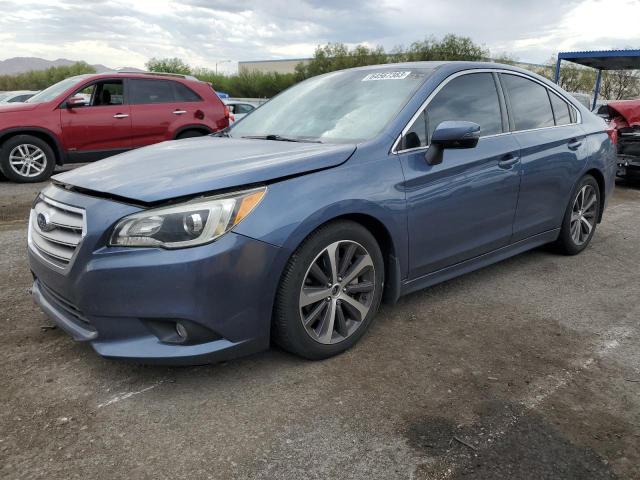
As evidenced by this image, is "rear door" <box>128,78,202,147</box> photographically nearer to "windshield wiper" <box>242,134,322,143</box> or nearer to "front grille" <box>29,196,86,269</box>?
"windshield wiper" <box>242,134,322,143</box>

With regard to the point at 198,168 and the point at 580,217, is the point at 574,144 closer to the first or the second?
the point at 580,217

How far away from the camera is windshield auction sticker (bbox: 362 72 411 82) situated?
3.65 metres

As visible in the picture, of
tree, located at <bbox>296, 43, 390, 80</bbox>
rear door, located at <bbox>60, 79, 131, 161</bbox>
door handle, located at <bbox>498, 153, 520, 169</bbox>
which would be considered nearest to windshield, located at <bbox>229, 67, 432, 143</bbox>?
door handle, located at <bbox>498, 153, 520, 169</bbox>

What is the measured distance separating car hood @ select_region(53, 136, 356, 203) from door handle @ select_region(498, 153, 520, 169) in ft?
4.22

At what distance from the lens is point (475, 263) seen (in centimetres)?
381

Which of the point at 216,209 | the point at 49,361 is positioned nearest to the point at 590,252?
the point at 216,209

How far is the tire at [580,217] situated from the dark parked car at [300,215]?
1.83 ft

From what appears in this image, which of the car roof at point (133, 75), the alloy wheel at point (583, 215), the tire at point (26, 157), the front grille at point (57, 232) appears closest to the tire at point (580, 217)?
the alloy wheel at point (583, 215)

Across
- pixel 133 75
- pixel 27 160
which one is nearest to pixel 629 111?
pixel 133 75

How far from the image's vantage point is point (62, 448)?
2.22m

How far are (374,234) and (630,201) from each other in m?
6.40

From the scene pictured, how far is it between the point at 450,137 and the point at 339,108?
0.81 meters

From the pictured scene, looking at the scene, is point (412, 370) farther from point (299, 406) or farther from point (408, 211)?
point (408, 211)

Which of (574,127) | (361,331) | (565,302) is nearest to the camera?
(361,331)
